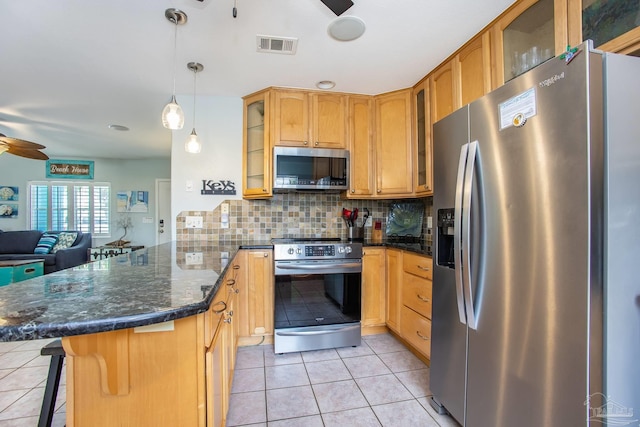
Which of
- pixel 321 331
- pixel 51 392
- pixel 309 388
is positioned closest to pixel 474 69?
pixel 321 331

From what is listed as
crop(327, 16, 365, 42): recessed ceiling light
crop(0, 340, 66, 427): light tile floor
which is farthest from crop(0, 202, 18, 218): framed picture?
crop(327, 16, 365, 42): recessed ceiling light

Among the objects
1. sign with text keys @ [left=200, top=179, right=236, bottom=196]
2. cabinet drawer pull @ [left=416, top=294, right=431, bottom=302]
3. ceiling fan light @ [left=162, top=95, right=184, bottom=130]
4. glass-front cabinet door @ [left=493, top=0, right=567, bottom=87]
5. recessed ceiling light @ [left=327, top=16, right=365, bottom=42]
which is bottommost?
cabinet drawer pull @ [left=416, top=294, right=431, bottom=302]

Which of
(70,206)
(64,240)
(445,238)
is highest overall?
(70,206)

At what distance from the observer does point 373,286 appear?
262cm

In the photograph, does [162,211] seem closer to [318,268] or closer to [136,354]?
[318,268]

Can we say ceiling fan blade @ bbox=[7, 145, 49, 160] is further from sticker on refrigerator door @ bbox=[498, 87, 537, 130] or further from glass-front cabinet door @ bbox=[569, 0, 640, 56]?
glass-front cabinet door @ bbox=[569, 0, 640, 56]

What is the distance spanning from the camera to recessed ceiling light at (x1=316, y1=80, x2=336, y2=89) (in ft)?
8.30

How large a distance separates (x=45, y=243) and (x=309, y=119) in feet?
17.1

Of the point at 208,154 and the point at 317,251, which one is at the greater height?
the point at 208,154

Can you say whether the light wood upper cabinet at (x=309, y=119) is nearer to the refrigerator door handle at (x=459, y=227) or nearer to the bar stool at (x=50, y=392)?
the refrigerator door handle at (x=459, y=227)

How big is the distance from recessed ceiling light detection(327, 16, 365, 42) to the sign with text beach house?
6.21 meters

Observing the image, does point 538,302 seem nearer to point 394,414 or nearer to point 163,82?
point 394,414

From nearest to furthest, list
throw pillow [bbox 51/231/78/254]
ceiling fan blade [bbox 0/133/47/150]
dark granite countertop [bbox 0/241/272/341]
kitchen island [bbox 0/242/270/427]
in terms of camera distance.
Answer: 1. dark granite countertop [bbox 0/241/272/341]
2. kitchen island [bbox 0/242/270/427]
3. ceiling fan blade [bbox 0/133/47/150]
4. throw pillow [bbox 51/231/78/254]

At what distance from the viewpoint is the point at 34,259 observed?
446 centimetres
